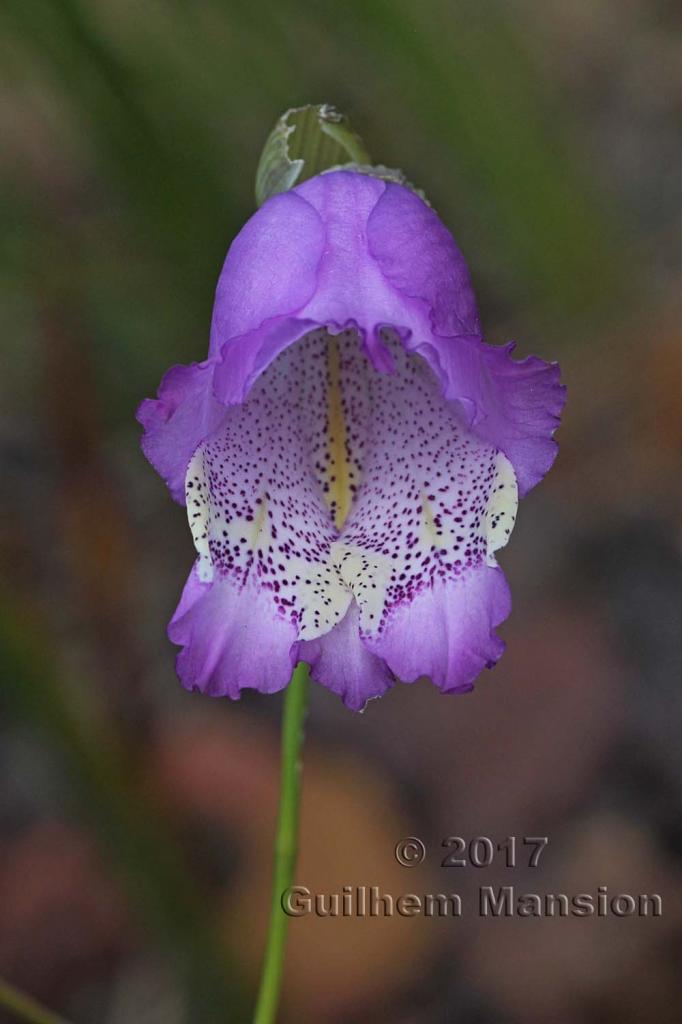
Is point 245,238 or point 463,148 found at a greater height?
point 463,148

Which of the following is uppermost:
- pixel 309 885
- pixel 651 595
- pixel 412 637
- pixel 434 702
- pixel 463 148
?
pixel 651 595

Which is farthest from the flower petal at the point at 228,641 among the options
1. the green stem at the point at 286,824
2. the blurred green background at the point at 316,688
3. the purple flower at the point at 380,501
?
the blurred green background at the point at 316,688

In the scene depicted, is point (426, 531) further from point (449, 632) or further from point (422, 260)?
point (422, 260)

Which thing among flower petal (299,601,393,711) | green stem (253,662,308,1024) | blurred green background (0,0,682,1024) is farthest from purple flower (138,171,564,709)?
blurred green background (0,0,682,1024)

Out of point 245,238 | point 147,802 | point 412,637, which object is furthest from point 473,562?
point 147,802

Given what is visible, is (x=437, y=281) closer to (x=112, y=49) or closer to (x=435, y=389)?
(x=435, y=389)

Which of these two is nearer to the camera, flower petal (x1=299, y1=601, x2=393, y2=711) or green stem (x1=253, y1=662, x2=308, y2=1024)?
flower petal (x1=299, y1=601, x2=393, y2=711)

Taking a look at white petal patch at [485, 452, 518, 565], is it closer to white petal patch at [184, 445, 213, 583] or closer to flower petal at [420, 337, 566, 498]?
flower petal at [420, 337, 566, 498]

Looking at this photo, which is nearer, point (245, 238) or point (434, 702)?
point (245, 238)
